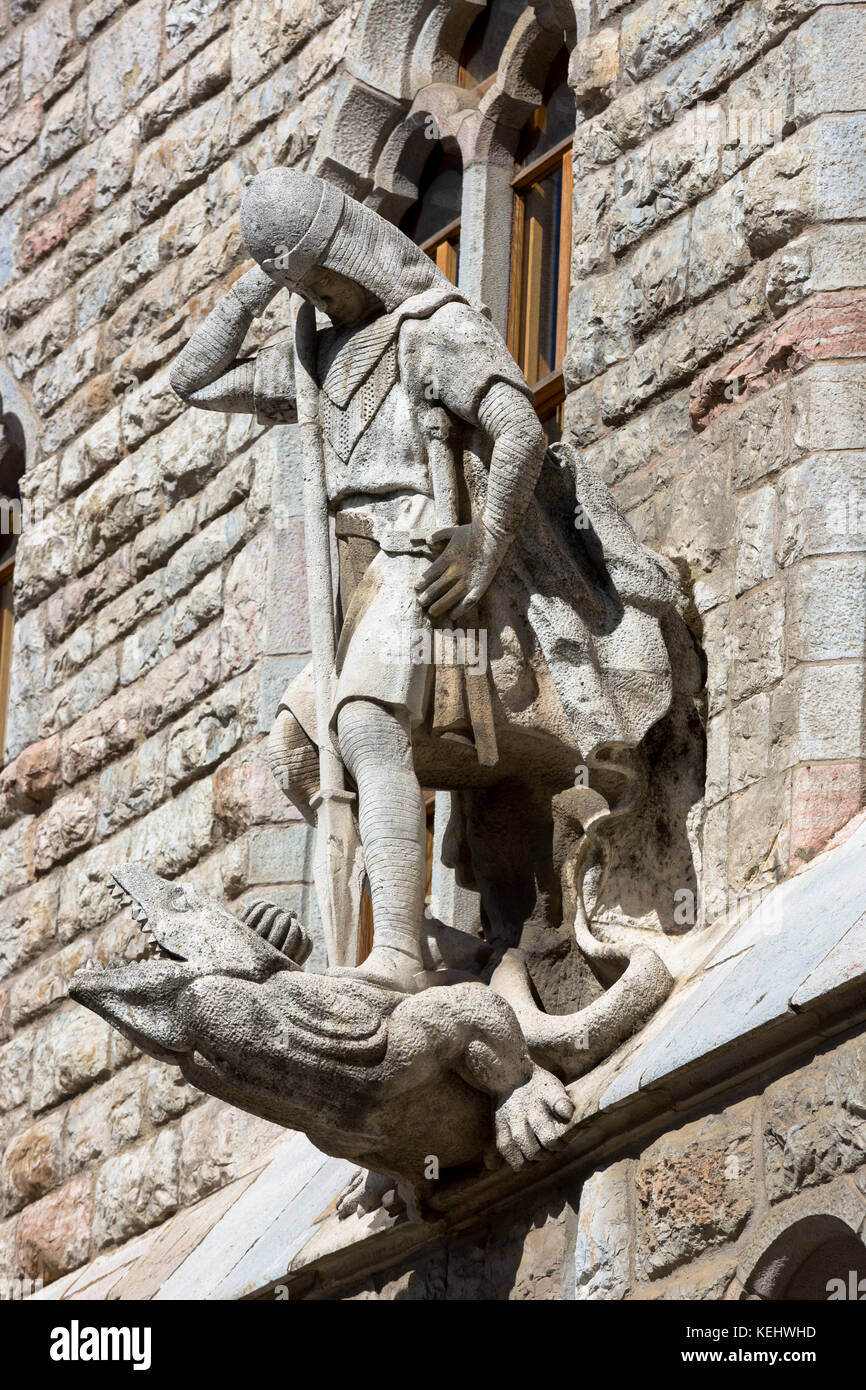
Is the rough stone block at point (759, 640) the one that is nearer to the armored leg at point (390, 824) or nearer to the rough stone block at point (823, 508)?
the rough stone block at point (823, 508)

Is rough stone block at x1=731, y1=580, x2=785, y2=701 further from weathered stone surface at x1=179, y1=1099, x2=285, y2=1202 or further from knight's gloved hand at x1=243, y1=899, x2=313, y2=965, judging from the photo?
weathered stone surface at x1=179, y1=1099, x2=285, y2=1202

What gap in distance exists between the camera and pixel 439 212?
338 inches

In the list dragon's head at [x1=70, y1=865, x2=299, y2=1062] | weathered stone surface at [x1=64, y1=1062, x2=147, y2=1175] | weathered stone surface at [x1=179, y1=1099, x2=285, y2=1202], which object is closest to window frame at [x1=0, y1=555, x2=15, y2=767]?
weathered stone surface at [x1=64, y1=1062, x2=147, y2=1175]

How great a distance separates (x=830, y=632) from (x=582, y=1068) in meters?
1.05

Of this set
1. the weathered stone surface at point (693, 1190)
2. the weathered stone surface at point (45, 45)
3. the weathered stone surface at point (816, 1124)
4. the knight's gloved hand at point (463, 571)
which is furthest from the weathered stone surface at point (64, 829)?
the weathered stone surface at point (816, 1124)

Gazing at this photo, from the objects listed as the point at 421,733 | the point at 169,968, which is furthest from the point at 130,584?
the point at 169,968

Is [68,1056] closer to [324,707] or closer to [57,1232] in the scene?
[57,1232]

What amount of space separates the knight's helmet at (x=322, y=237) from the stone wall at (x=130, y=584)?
1.90 metres

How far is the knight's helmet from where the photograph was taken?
6.46 meters

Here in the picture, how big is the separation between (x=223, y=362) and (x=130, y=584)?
7.69ft

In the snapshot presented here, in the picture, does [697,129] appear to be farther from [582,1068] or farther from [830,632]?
[582,1068]

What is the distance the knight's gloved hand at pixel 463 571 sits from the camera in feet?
20.5

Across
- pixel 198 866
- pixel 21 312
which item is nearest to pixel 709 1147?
pixel 198 866

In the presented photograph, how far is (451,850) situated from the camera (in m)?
6.85
